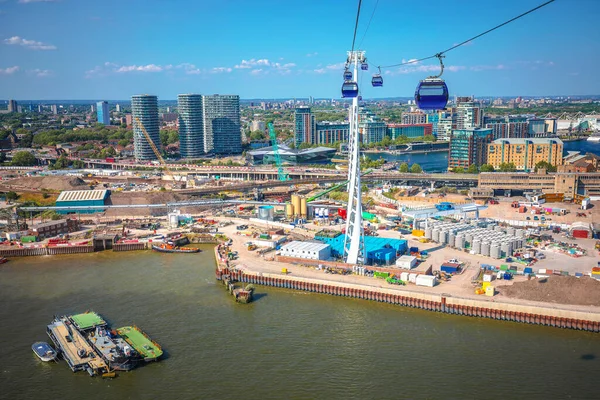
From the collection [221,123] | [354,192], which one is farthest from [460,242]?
[221,123]

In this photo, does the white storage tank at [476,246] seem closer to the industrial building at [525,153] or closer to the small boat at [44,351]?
the small boat at [44,351]

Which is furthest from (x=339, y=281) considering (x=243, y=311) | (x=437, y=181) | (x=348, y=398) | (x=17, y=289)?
(x=437, y=181)

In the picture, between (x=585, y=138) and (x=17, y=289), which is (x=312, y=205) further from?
(x=585, y=138)

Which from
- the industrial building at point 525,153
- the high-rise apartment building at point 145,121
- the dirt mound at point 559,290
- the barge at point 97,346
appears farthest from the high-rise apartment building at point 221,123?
the dirt mound at point 559,290

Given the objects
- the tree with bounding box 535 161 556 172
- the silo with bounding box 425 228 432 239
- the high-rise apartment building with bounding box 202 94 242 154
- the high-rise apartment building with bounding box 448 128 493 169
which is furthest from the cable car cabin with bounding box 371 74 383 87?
the high-rise apartment building with bounding box 202 94 242 154

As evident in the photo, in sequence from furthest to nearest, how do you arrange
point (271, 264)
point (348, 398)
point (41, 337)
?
point (271, 264) → point (41, 337) → point (348, 398)

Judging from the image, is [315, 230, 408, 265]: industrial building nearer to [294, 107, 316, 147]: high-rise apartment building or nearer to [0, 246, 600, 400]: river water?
[0, 246, 600, 400]: river water

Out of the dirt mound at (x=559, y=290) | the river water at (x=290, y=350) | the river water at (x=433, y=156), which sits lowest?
the river water at (x=290, y=350)
